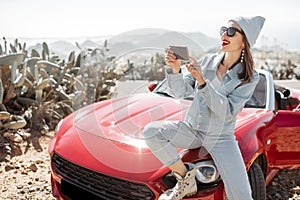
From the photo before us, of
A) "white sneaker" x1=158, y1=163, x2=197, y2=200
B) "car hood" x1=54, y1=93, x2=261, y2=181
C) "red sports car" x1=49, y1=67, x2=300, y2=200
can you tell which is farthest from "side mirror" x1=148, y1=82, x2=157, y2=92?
"white sneaker" x1=158, y1=163, x2=197, y2=200

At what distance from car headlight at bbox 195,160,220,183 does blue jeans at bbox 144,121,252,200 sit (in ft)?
0.16

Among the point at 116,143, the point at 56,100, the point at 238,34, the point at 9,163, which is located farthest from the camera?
the point at 56,100

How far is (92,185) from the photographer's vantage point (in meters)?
2.85

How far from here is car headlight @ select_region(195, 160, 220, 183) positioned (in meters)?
2.66

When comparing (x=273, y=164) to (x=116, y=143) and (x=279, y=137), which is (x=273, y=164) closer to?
(x=279, y=137)

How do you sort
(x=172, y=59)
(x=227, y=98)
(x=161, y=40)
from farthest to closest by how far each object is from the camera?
1. (x=161, y=40)
2. (x=172, y=59)
3. (x=227, y=98)

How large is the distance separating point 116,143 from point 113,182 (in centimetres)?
37

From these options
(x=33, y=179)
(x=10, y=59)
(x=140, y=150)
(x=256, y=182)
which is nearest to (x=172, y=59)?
(x=140, y=150)

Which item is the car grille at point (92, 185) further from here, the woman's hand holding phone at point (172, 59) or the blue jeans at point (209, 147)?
the woman's hand holding phone at point (172, 59)

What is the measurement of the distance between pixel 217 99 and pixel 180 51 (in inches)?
17.7

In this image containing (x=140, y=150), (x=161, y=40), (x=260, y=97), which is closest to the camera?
(x=140, y=150)

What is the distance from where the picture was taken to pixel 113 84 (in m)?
6.32

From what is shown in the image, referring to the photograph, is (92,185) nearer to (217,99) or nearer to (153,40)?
(217,99)

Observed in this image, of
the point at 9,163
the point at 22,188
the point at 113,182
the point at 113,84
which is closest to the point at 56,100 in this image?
the point at 113,84
